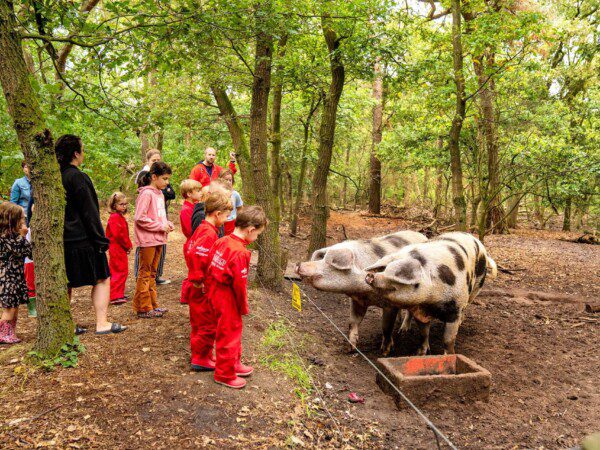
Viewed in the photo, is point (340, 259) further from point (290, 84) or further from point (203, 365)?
point (290, 84)

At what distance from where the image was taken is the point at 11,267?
14.1 ft

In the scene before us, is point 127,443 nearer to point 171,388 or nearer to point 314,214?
point 171,388

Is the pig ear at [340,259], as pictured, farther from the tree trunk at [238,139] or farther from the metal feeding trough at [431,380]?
the tree trunk at [238,139]

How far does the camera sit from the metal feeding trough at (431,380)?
14.3ft

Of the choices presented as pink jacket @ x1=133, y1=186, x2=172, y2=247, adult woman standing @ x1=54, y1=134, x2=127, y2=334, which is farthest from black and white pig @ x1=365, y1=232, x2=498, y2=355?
adult woman standing @ x1=54, y1=134, x2=127, y2=334

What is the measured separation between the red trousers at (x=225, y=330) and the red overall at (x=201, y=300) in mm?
202

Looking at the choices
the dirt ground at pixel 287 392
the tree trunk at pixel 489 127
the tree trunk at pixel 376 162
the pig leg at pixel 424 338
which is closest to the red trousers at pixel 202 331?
the dirt ground at pixel 287 392

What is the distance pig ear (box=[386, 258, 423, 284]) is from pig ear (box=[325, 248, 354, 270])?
644 mm

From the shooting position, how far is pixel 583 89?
A: 17.1m

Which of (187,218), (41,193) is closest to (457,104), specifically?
(187,218)

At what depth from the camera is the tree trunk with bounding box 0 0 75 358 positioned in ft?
11.4

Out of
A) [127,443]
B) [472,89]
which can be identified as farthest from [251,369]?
[472,89]

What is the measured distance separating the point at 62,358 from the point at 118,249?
2294mm

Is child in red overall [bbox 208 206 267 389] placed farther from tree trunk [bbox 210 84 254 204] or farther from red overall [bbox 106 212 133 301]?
tree trunk [bbox 210 84 254 204]
